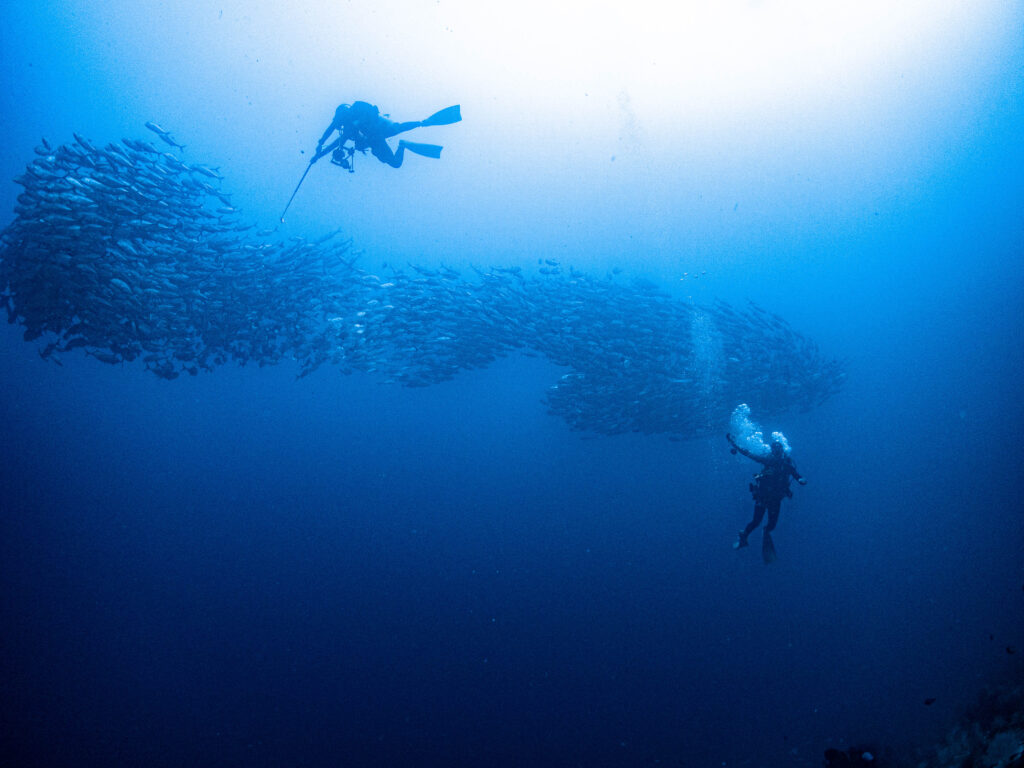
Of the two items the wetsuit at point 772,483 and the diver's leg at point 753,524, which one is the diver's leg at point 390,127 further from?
the diver's leg at point 753,524

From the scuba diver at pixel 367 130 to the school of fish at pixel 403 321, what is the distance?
2464mm

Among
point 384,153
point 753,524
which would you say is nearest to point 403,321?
point 384,153

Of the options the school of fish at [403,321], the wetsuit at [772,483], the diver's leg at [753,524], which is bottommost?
the diver's leg at [753,524]

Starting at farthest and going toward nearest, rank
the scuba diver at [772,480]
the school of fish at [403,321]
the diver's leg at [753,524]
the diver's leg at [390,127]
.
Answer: the school of fish at [403,321] → the diver's leg at [753,524] → the diver's leg at [390,127] → the scuba diver at [772,480]

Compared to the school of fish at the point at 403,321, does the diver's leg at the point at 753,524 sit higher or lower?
lower

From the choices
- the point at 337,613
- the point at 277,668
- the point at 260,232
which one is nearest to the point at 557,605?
the point at 337,613

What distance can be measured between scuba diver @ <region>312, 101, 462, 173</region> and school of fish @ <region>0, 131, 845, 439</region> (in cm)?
246

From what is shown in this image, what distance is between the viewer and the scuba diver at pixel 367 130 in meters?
6.63

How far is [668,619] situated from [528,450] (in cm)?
631

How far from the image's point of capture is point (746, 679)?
41.1 feet

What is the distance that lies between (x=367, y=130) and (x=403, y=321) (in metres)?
5.48

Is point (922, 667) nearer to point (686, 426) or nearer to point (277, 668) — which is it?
point (686, 426)

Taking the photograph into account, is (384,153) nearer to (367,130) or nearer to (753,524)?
(367,130)

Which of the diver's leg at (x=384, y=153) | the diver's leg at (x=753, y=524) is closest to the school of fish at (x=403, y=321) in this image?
the diver's leg at (x=384, y=153)
